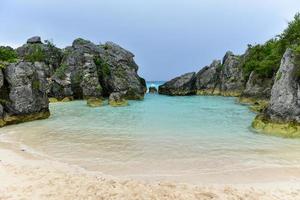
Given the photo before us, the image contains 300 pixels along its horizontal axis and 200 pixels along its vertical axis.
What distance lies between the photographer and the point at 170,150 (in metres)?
11.8

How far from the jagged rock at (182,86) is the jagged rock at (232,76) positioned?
587cm

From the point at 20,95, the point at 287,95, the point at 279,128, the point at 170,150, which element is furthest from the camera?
the point at 20,95

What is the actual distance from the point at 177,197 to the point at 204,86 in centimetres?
5651

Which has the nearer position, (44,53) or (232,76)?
(44,53)

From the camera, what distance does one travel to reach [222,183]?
318 inches

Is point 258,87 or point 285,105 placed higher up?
point 258,87

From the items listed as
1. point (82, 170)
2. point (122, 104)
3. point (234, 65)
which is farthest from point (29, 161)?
point (234, 65)

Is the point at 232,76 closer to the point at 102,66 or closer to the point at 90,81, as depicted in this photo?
the point at 102,66

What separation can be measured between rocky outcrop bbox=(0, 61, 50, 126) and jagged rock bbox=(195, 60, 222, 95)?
43.1 metres

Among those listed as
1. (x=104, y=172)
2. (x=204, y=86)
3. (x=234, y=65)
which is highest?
(x=234, y=65)

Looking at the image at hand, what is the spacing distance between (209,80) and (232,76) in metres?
6.45

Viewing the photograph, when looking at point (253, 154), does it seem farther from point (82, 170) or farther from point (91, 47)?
point (91, 47)

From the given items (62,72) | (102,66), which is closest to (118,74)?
(102,66)

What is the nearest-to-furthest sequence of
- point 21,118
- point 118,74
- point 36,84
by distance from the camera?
point 21,118 < point 36,84 < point 118,74
